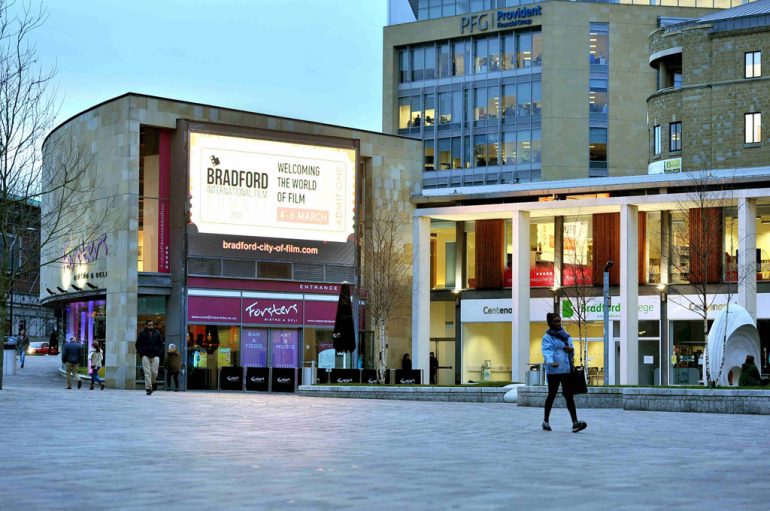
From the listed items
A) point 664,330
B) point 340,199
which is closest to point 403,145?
point 340,199

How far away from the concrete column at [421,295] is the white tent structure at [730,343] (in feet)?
69.1

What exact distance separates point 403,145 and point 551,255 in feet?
26.4

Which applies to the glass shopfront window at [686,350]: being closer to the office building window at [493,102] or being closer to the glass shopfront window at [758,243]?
the glass shopfront window at [758,243]

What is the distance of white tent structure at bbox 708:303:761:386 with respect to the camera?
31.1 m

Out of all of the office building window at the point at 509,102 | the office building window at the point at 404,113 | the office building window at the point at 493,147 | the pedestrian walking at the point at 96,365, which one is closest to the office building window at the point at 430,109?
the office building window at the point at 404,113

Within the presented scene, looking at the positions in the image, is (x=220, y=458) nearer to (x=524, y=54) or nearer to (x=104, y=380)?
(x=104, y=380)

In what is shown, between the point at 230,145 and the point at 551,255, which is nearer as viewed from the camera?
the point at 230,145

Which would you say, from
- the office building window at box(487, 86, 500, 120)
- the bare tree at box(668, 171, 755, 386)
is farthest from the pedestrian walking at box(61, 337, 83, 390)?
the office building window at box(487, 86, 500, 120)

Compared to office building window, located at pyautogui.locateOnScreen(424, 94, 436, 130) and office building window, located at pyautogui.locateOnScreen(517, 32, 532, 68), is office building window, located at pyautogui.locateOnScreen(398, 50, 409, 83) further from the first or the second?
office building window, located at pyautogui.locateOnScreen(517, 32, 532, 68)

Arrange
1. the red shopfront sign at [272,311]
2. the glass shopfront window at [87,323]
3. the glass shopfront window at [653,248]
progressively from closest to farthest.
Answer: the glass shopfront window at [87,323] < the red shopfront sign at [272,311] < the glass shopfront window at [653,248]

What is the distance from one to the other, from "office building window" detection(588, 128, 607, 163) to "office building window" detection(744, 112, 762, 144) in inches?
884

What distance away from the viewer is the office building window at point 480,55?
89.6m

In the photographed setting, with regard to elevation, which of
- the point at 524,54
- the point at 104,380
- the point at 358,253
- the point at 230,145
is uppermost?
the point at 524,54

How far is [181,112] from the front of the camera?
45500 millimetres
